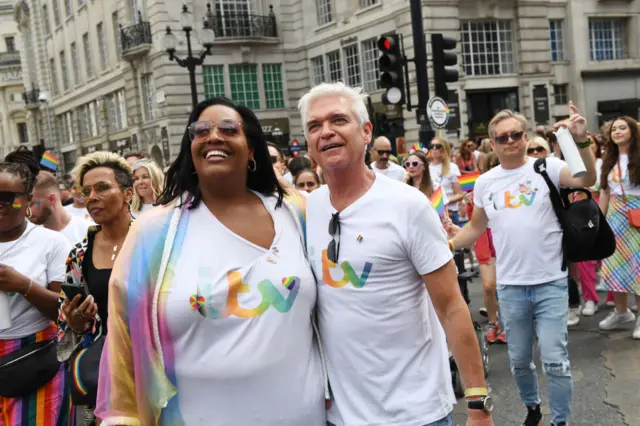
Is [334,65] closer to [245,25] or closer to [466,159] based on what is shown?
[245,25]

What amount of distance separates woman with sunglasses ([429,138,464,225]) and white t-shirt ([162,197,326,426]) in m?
6.85

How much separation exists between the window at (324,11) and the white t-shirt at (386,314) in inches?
1076

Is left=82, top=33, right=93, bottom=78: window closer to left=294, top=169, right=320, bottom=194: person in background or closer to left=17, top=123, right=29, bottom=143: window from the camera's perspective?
left=17, top=123, right=29, bottom=143: window

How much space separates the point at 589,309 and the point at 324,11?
952 inches

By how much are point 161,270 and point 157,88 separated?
92.2 ft

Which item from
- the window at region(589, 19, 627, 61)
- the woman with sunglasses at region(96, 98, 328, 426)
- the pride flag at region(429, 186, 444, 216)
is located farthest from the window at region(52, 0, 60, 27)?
the woman with sunglasses at region(96, 98, 328, 426)

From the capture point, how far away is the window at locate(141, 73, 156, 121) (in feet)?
99.7

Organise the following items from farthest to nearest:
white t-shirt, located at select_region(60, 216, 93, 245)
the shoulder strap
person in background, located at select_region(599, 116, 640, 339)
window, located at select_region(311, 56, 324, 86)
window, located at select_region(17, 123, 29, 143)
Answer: window, located at select_region(17, 123, 29, 143) → window, located at select_region(311, 56, 324, 86) → person in background, located at select_region(599, 116, 640, 339) → white t-shirt, located at select_region(60, 216, 93, 245) → the shoulder strap

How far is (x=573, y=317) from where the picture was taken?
7.11m

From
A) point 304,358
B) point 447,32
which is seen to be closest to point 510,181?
point 304,358

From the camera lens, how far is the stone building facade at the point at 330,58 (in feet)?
79.0

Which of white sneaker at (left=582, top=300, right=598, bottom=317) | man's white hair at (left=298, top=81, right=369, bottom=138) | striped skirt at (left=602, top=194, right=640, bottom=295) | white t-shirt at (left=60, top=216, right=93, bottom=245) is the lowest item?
white sneaker at (left=582, top=300, right=598, bottom=317)

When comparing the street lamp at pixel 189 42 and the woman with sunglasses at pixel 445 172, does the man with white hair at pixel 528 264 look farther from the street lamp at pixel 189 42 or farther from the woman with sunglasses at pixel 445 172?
the street lamp at pixel 189 42

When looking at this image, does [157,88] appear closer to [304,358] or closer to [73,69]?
[73,69]
